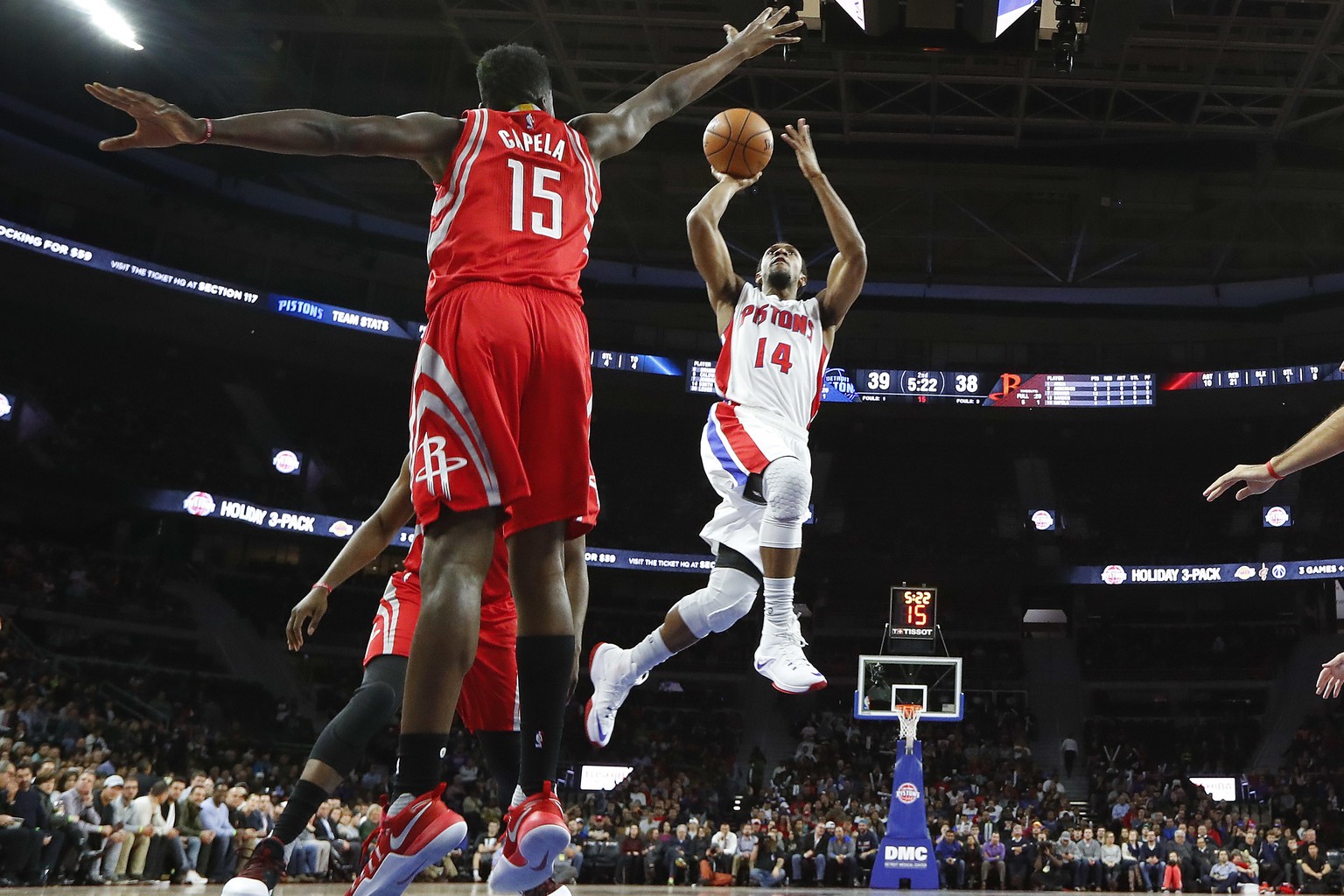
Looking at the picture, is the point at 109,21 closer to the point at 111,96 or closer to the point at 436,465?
the point at 111,96

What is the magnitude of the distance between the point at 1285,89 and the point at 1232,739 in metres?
14.2

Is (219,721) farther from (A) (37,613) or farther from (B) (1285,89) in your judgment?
(B) (1285,89)

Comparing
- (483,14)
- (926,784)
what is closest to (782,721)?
(926,784)

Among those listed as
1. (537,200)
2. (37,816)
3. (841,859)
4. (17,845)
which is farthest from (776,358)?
(841,859)

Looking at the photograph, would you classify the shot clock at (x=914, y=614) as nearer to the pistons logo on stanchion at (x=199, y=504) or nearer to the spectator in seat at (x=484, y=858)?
the spectator in seat at (x=484, y=858)

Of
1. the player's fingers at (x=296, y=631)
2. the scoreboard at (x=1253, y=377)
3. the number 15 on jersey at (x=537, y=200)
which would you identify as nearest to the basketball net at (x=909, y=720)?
the player's fingers at (x=296, y=631)

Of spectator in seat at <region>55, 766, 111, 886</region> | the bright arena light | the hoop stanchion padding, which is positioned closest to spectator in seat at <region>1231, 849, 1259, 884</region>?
the hoop stanchion padding

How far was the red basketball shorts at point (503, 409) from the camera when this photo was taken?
3.09 m

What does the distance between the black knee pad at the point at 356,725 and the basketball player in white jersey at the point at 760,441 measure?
210 cm

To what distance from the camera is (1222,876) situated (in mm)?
17484

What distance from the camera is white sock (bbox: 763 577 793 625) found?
6113mm

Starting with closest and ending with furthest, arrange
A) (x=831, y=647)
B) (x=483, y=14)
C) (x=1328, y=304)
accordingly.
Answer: (x=483, y=14)
(x=1328, y=304)
(x=831, y=647)

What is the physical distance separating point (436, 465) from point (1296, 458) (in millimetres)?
2711

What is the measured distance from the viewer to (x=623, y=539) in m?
29.8
